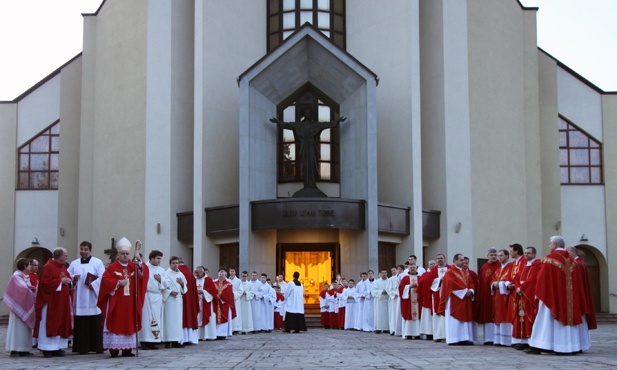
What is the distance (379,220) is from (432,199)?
11.9 ft

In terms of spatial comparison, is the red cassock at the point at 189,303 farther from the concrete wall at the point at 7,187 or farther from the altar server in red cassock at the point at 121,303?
the concrete wall at the point at 7,187

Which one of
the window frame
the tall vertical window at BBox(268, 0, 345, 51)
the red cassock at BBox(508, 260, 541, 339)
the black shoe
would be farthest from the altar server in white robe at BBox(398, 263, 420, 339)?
the window frame

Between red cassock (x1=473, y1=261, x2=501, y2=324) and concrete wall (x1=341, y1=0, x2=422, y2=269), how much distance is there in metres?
15.4

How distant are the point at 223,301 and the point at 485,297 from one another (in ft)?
24.9

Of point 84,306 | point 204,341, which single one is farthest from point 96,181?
point 84,306

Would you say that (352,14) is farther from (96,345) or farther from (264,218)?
(96,345)

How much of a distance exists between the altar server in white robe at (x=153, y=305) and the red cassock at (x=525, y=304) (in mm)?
6408

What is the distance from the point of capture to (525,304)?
1549 centimetres

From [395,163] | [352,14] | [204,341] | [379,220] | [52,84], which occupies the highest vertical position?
[352,14]

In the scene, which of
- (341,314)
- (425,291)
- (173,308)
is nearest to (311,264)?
(341,314)

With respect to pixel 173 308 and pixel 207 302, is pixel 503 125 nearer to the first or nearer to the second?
pixel 207 302

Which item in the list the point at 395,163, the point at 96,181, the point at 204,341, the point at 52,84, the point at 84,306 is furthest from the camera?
the point at 52,84

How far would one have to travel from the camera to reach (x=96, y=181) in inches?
1459

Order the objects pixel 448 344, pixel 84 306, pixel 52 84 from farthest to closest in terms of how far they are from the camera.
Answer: pixel 52 84 → pixel 448 344 → pixel 84 306
